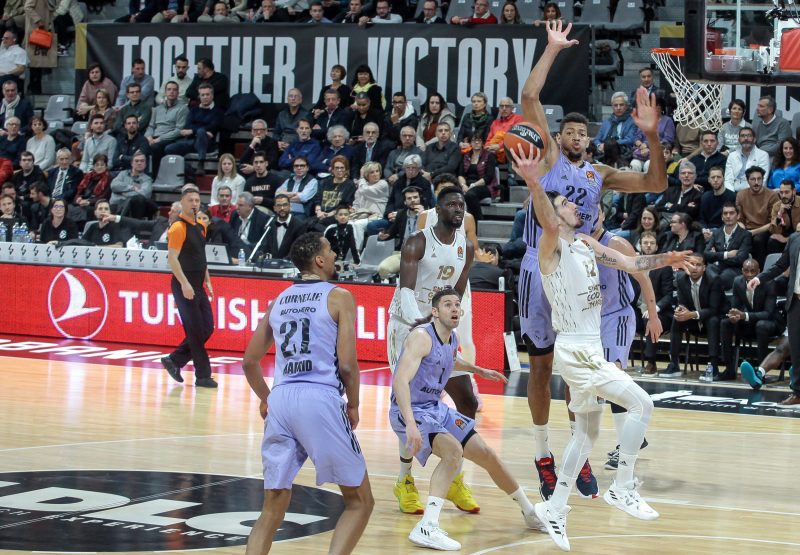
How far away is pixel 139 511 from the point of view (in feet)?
24.0

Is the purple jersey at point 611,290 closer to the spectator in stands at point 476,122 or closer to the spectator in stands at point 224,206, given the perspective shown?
the spectator in stands at point 476,122

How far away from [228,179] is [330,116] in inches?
69.9

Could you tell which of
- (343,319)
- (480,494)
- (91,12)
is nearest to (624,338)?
(480,494)

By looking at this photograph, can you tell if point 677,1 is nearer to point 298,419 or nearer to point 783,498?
point 783,498

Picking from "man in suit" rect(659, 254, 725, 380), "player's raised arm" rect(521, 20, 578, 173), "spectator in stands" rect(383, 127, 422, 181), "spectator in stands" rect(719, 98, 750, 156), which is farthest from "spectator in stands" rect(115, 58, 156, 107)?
"player's raised arm" rect(521, 20, 578, 173)

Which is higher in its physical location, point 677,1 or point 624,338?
point 677,1

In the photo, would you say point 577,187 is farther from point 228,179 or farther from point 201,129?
point 201,129

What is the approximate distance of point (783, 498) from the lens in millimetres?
8094

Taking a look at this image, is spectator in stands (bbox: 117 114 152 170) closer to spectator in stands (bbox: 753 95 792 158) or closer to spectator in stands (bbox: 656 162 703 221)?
spectator in stands (bbox: 656 162 703 221)

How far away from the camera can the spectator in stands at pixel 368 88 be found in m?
18.0

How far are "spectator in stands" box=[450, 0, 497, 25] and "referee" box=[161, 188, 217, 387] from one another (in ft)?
23.1

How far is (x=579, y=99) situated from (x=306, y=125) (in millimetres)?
3765

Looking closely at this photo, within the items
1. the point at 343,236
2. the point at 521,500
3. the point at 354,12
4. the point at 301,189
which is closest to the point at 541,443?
the point at 521,500

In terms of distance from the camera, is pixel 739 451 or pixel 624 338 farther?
pixel 739 451
